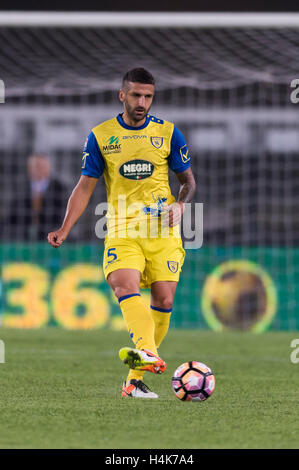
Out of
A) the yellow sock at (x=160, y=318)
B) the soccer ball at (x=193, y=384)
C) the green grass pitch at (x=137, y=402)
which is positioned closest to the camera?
the green grass pitch at (x=137, y=402)

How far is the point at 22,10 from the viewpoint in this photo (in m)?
11.9

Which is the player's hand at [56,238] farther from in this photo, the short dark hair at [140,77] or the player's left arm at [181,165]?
the short dark hair at [140,77]

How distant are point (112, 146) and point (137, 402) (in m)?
1.71

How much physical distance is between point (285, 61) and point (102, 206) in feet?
10.5

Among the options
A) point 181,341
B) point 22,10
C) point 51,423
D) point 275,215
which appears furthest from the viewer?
point 275,215

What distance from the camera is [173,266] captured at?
627 cm

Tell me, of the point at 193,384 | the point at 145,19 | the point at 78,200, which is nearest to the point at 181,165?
the point at 78,200

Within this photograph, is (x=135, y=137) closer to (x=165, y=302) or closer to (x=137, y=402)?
(x=165, y=302)

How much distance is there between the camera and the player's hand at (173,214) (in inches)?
241

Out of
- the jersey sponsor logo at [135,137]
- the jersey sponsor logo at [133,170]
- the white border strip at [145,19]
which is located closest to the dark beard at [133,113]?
the jersey sponsor logo at [135,137]

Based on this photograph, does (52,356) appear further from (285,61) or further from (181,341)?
(285,61)

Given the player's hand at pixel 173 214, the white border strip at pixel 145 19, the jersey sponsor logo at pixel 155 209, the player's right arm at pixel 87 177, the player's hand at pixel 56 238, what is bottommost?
the player's hand at pixel 56 238

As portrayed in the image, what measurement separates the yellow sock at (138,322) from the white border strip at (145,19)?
18.0ft

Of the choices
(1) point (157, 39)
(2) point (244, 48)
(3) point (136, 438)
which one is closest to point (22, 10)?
(1) point (157, 39)
